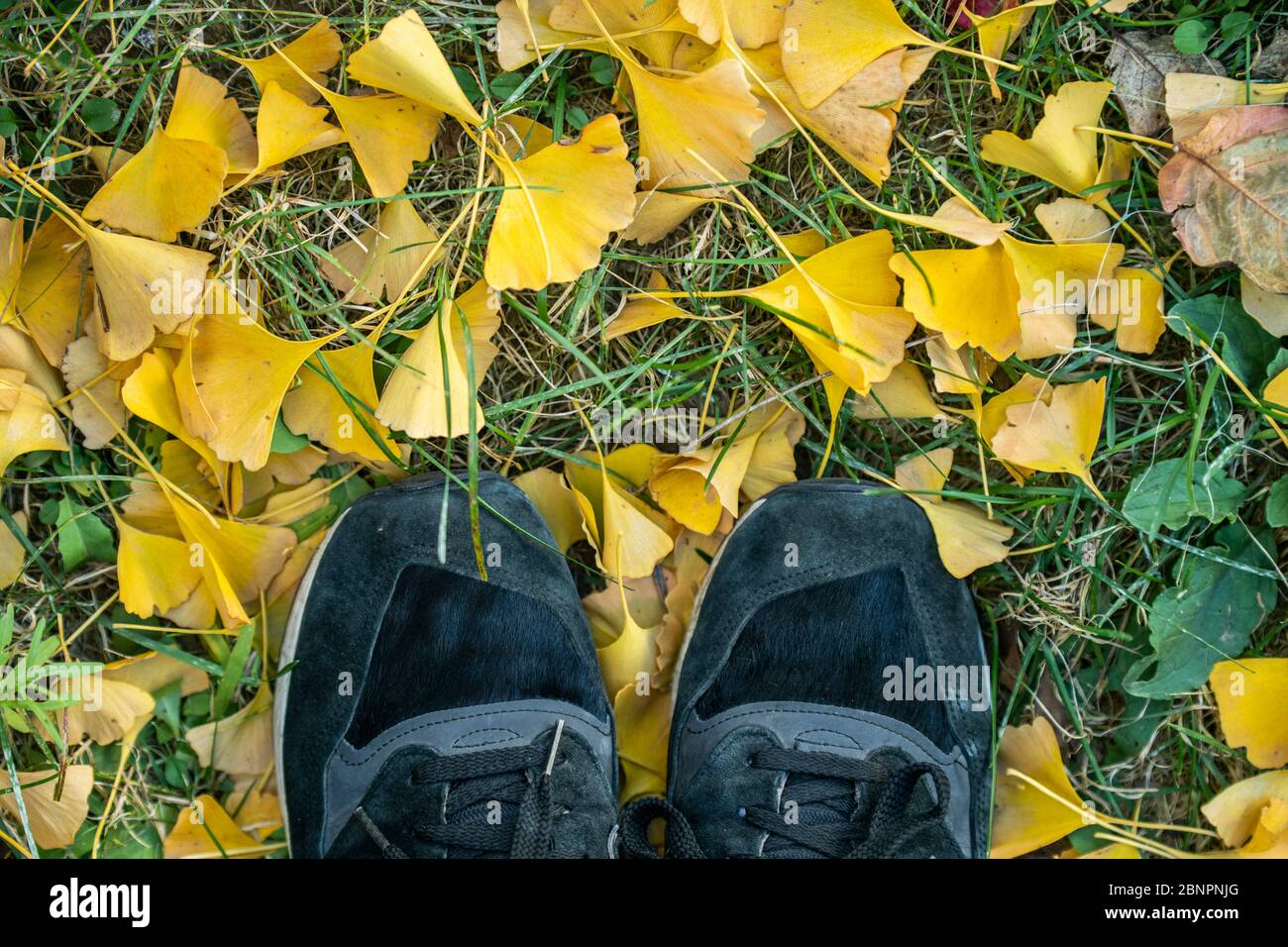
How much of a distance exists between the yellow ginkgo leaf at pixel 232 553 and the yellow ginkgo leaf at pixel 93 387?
121mm

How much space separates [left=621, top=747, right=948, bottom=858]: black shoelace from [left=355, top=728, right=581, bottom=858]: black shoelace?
4.1 inches

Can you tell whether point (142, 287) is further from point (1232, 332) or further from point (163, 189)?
point (1232, 332)

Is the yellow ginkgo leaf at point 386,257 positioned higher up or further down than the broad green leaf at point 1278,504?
higher up

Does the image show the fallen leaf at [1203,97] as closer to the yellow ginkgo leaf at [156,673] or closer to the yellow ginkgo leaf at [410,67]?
the yellow ginkgo leaf at [410,67]

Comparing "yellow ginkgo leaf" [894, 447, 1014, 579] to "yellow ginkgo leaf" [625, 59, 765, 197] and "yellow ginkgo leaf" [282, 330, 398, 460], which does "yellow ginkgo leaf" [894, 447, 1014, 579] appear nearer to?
"yellow ginkgo leaf" [625, 59, 765, 197]

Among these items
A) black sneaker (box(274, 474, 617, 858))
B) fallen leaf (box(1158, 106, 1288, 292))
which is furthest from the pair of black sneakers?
fallen leaf (box(1158, 106, 1288, 292))

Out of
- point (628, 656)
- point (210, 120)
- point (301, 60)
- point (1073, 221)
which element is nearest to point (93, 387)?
point (210, 120)

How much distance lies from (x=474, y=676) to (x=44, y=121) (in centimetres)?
76

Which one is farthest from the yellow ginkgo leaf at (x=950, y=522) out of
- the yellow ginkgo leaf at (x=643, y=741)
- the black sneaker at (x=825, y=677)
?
the yellow ginkgo leaf at (x=643, y=741)

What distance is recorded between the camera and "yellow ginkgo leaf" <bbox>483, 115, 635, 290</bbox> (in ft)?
2.88

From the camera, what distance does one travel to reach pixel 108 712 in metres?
1.00

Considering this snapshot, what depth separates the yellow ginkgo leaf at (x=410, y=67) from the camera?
2.78 feet

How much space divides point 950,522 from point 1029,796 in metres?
0.32

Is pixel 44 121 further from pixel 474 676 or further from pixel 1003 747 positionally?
pixel 1003 747
